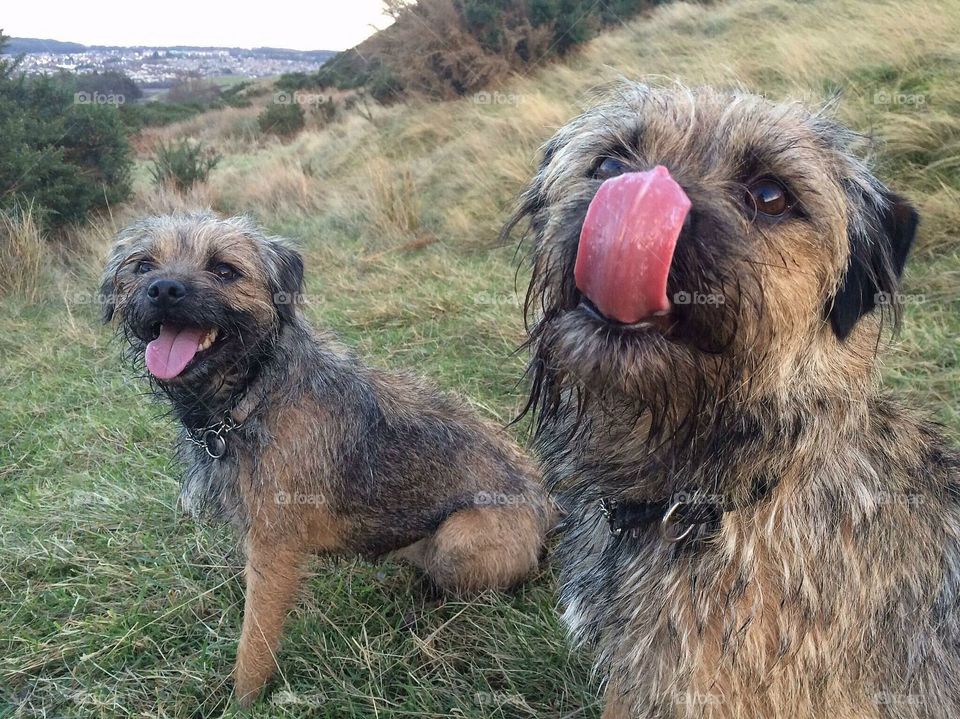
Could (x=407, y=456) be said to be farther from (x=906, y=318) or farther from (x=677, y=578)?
(x=906, y=318)

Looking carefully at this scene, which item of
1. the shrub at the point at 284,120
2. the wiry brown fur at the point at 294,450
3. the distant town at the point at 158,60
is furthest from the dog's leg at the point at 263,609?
the shrub at the point at 284,120

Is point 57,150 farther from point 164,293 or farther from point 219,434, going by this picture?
point 219,434

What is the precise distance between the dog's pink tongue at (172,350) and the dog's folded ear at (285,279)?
39 centimetres

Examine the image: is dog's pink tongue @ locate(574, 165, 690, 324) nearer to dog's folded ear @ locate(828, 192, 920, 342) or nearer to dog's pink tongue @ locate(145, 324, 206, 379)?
dog's folded ear @ locate(828, 192, 920, 342)

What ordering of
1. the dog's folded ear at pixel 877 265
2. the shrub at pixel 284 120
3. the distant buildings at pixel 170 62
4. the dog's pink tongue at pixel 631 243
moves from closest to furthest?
the dog's pink tongue at pixel 631 243, the dog's folded ear at pixel 877 265, the distant buildings at pixel 170 62, the shrub at pixel 284 120

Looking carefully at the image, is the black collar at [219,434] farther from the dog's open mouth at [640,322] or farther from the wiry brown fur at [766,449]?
the dog's open mouth at [640,322]

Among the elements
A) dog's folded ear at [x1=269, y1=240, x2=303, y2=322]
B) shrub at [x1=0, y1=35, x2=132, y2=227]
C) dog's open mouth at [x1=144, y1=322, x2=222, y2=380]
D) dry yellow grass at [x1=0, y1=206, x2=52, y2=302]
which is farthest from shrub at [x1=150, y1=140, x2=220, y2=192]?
dog's open mouth at [x1=144, y1=322, x2=222, y2=380]

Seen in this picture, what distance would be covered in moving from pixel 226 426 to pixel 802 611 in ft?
7.48

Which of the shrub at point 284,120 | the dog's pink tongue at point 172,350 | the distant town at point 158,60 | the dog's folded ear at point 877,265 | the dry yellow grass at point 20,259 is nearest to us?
the dog's folded ear at point 877,265

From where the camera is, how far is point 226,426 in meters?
2.93

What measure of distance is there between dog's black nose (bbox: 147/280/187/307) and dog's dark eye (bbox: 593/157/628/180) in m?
1.88

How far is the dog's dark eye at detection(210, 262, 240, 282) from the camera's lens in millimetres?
3160

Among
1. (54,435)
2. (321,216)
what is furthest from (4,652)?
(321,216)

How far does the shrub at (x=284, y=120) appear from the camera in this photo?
2283cm
